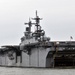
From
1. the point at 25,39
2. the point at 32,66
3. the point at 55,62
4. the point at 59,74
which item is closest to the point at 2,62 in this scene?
the point at 25,39

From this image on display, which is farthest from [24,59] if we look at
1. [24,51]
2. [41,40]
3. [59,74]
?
[59,74]

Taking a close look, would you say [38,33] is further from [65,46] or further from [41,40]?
[65,46]

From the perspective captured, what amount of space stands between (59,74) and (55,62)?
1438 centimetres

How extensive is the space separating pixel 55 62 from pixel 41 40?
4.16m

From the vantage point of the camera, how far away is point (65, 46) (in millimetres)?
49500

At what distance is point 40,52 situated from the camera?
54.0 metres

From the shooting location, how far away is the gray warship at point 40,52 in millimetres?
50216

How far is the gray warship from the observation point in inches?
1977

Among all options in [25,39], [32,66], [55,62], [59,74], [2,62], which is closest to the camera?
[59,74]

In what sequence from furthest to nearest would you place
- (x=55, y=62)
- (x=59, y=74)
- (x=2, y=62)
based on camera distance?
1. (x=2, y=62)
2. (x=55, y=62)
3. (x=59, y=74)

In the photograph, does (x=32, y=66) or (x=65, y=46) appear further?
(x=32, y=66)

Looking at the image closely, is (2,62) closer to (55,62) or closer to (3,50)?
(3,50)

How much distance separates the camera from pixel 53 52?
5131 centimetres

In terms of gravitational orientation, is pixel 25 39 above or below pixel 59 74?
above
